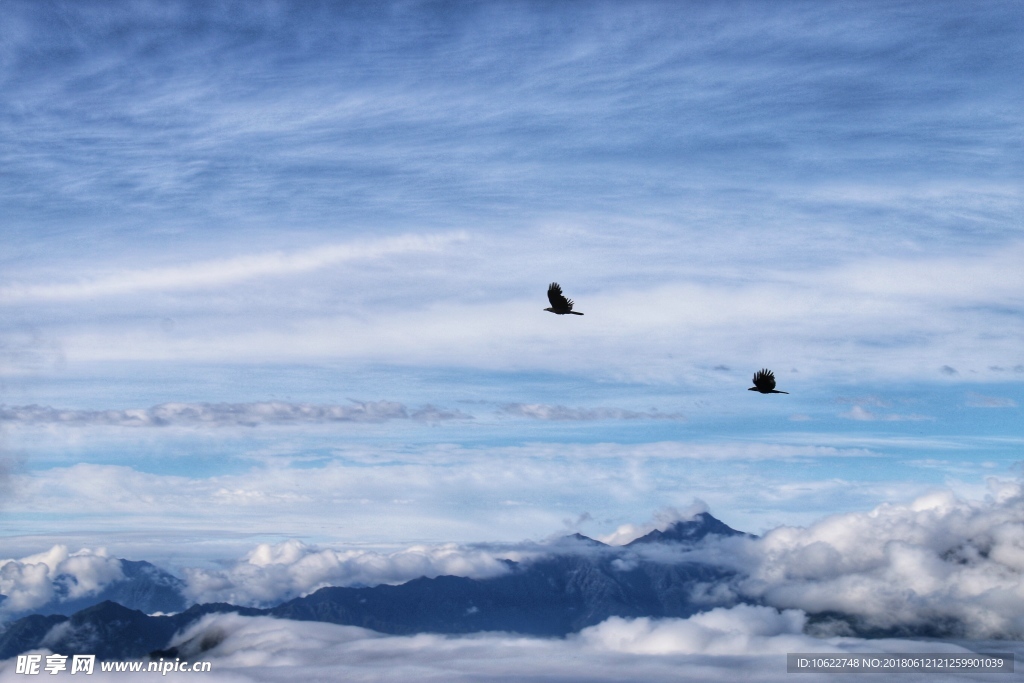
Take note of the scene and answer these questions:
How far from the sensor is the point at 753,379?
9962 cm

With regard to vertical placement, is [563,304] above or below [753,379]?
above

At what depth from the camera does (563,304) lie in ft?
311

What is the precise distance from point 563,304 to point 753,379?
20.8 m
